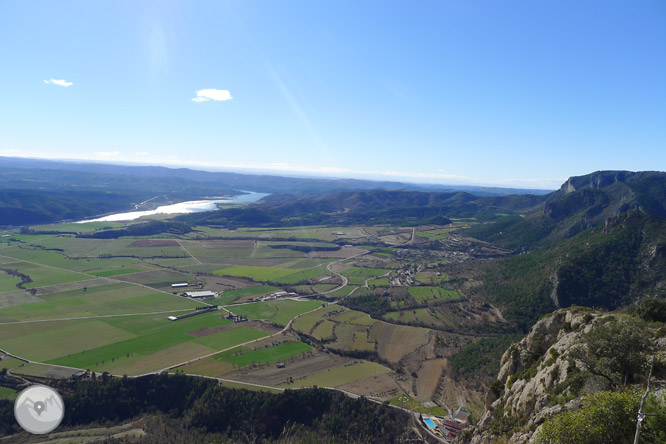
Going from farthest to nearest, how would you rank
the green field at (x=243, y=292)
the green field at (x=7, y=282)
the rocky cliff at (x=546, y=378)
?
the green field at (x=7, y=282)
the green field at (x=243, y=292)
the rocky cliff at (x=546, y=378)

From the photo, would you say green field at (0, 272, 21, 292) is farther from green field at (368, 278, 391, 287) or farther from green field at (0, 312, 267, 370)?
green field at (368, 278, 391, 287)

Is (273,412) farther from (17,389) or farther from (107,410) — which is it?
(17,389)

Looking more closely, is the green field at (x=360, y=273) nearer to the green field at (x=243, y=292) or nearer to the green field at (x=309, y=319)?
the green field at (x=309, y=319)

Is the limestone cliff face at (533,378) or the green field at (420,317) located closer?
the limestone cliff face at (533,378)

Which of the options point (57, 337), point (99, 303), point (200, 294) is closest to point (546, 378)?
point (57, 337)

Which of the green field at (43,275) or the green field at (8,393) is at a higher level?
the green field at (43,275)

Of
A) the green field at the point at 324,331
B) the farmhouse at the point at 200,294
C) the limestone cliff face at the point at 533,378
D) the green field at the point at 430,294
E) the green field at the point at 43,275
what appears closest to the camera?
the limestone cliff face at the point at 533,378

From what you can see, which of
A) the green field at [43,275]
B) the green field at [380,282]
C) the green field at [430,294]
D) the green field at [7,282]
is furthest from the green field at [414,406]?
the green field at [7,282]

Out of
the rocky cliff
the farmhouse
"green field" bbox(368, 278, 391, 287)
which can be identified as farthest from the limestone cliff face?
the farmhouse
